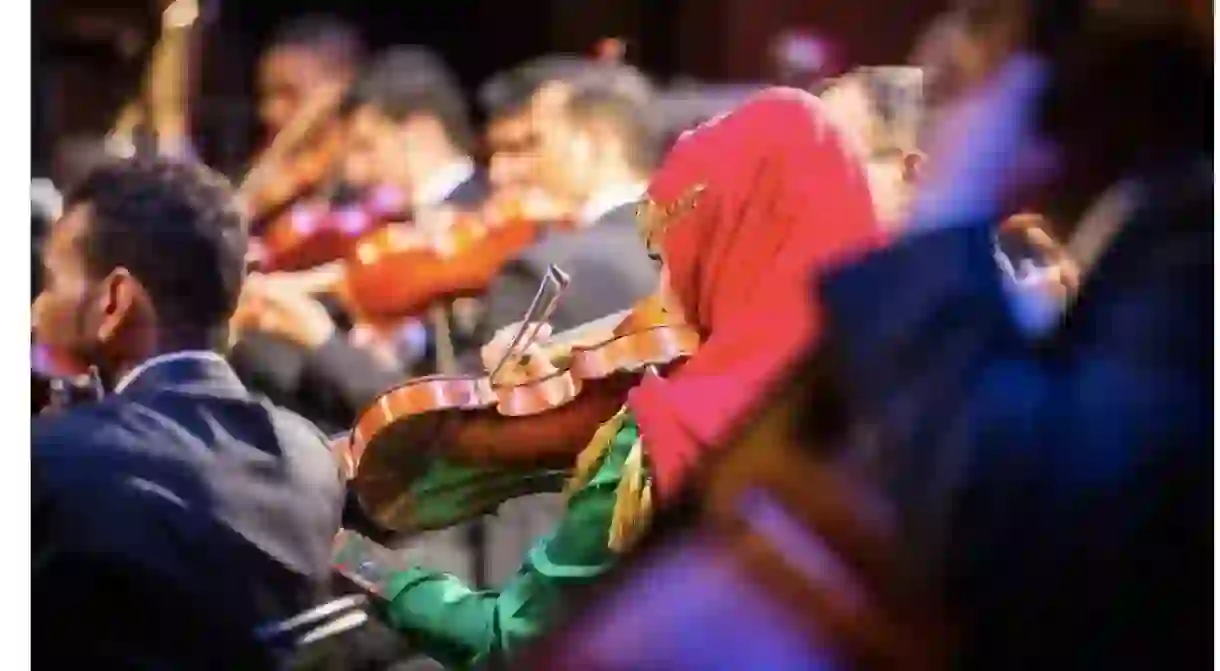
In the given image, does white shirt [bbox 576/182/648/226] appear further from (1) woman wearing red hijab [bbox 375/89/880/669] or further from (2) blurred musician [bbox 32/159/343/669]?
(2) blurred musician [bbox 32/159/343/669]

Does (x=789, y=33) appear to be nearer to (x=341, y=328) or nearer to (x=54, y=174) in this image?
(x=341, y=328)

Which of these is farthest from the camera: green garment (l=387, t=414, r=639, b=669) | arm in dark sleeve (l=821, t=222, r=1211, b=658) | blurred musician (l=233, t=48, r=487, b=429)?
blurred musician (l=233, t=48, r=487, b=429)

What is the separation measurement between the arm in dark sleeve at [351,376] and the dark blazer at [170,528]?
0.04 metres

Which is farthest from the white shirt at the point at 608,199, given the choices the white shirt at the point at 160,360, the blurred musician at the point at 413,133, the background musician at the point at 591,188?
the white shirt at the point at 160,360

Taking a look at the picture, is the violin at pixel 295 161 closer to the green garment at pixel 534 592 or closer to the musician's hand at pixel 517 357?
the musician's hand at pixel 517 357

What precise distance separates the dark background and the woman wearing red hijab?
10 cm

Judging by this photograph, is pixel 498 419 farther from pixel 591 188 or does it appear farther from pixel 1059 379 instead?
pixel 1059 379

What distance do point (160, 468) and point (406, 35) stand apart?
436mm

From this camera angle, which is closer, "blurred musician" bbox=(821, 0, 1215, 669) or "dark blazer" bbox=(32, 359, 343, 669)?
"blurred musician" bbox=(821, 0, 1215, 669)

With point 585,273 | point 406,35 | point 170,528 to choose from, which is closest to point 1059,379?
point 585,273

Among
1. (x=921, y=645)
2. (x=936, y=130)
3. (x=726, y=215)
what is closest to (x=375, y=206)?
(x=726, y=215)

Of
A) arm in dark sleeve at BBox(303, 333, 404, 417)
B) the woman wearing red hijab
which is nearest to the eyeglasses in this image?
the woman wearing red hijab

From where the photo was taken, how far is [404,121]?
1.46m

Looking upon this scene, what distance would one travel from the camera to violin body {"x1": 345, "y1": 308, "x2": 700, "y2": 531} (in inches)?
54.2
